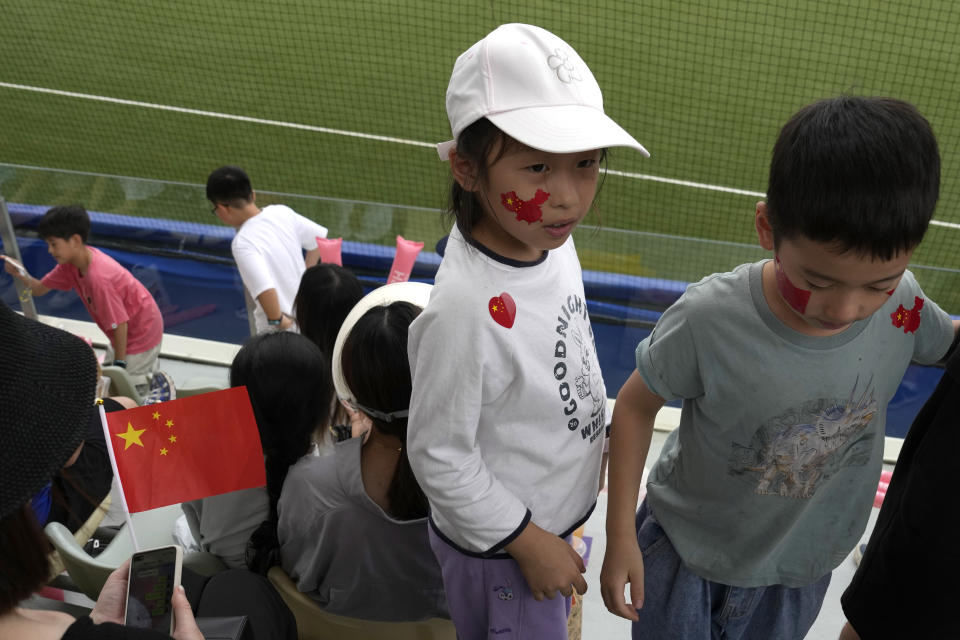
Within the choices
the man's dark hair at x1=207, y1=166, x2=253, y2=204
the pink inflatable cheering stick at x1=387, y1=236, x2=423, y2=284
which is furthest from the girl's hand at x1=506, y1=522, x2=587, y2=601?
the man's dark hair at x1=207, y1=166, x2=253, y2=204

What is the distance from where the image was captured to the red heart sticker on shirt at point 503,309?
1.23 metres

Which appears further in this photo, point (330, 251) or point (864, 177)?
point (330, 251)

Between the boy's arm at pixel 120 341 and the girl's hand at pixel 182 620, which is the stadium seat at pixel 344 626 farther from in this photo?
the boy's arm at pixel 120 341

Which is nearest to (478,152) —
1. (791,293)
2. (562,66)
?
(562,66)

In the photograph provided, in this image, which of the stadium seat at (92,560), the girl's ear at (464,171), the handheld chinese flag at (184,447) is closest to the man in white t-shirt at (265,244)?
the stadium seat at (92,560)

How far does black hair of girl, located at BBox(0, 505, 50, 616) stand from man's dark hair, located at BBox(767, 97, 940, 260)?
1.06 metres

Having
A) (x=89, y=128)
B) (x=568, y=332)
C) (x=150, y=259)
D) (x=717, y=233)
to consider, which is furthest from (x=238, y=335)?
(x=89, y=128)

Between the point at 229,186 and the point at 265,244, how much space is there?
0.38m

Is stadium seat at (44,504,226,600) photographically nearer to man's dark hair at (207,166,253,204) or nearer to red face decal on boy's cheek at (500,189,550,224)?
red face decal on boy's cheek at (500,189,550,224)

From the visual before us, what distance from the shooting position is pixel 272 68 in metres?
8.25

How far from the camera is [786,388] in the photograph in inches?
46.1

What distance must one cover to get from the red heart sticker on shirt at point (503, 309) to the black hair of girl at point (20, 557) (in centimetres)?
68

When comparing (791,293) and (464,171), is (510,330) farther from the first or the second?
(791,293)

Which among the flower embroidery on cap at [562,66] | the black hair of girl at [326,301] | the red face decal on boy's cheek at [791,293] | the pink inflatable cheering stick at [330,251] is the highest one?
the flower embroidery on cap at [562,66]
